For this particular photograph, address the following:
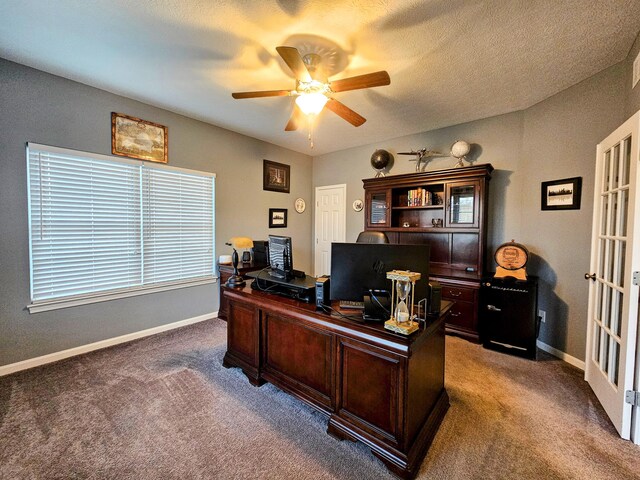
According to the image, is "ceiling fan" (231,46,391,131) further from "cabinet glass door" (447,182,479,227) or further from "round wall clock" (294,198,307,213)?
"round wall clock" (294,198,307,213)

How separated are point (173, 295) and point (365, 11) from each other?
360cm

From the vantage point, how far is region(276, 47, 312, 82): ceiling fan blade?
169cm

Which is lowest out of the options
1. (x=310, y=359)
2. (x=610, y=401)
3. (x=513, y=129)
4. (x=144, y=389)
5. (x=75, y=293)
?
(x=144, y=389)

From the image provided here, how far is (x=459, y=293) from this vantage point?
320cm

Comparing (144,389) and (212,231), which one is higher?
(212,231)

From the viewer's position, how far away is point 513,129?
3236 mm

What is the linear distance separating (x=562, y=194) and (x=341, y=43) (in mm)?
2673

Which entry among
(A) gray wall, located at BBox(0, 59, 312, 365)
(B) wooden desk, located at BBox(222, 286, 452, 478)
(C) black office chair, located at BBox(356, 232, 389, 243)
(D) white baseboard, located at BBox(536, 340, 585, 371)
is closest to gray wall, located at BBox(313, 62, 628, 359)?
(D) white baseboard, located at BBox(536, 340, 585, 371)

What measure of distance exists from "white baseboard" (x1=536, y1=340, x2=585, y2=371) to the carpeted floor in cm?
10

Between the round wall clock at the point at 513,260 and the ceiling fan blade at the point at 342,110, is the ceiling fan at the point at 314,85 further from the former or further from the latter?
the round wall clock at the point at 513,260

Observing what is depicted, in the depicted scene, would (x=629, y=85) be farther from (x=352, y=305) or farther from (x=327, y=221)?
(x=327, y=221)

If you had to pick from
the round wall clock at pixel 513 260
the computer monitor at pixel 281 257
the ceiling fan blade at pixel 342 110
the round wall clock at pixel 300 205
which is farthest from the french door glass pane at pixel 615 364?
the round wall clock at pixel 300 205

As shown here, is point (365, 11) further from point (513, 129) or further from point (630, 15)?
point (513, 129)

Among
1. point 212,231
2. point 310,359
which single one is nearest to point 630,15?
point 310,359
